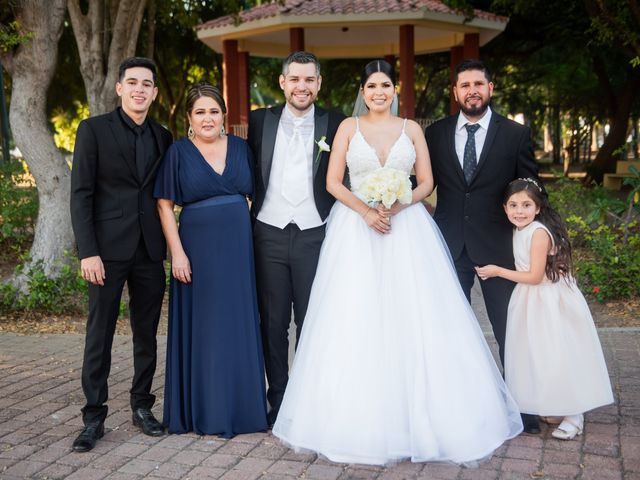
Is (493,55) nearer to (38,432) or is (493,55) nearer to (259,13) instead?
(259,13)

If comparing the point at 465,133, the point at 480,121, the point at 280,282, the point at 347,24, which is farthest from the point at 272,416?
the point at 347,24

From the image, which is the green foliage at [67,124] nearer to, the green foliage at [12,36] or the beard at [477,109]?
the green foliage at [12,36]

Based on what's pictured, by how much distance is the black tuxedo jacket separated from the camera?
4441 mm

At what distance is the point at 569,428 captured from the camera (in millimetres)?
4227

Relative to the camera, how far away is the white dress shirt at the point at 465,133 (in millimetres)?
4465

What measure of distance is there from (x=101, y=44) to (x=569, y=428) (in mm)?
7256

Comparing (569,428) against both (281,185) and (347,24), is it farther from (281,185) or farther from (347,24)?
(347,24)

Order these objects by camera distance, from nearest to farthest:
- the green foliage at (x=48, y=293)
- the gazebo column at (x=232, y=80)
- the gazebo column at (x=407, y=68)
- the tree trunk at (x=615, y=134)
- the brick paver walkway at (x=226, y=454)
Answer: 1. the brick paver walkway at (x=226, y=454)
2. the green foliage at (x=48, y=293)
3. the gazebo column at (x=407, y=68)
4. the gazebo column at (x=232, y=80)
5. the tree trunk at (x=615, y=134)

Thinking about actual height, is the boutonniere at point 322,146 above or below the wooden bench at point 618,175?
above

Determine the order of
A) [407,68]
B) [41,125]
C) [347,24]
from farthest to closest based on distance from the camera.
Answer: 1. [407,68]
2. [347,24]
3. [41,125]

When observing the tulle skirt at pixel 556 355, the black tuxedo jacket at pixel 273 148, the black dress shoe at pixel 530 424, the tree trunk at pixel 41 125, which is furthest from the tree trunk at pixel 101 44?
the black dress shoe at pixel 530 424

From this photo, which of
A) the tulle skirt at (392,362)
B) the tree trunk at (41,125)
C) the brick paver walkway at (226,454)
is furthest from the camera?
the tree trunk at (41,125)

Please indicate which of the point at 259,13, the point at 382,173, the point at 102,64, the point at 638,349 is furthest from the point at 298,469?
the point at 259,13

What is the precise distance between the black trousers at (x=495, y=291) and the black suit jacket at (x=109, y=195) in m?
2.02
